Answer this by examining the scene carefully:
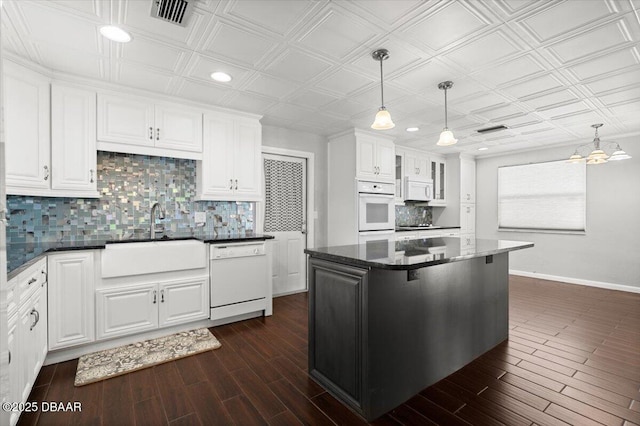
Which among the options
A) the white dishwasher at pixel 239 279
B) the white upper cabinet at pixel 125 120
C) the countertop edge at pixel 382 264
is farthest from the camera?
the white dishwasher at pixel 239 279

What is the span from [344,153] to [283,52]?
8.05 ft

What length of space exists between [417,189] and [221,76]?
4189 mm

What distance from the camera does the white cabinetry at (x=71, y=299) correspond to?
254 centimetres

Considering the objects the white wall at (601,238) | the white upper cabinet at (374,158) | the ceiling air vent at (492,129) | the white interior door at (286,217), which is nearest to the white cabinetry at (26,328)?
the white interior door at (286,217)

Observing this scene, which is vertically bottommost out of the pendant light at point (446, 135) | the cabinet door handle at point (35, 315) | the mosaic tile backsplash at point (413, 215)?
the cabinet door handle at point (35, 315)

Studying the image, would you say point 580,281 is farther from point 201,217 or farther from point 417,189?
point 201,217

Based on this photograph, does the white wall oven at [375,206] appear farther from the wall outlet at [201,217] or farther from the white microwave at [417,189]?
the wall outlet at [201,217]

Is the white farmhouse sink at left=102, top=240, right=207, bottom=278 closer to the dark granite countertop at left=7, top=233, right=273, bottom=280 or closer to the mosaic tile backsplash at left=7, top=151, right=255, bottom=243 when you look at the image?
the dark granite countertop at left=7, top=233, right=273, bottom=280

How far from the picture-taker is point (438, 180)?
649 centimetres

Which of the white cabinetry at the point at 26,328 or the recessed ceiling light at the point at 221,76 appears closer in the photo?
the white cabinetry at the point at 26,328

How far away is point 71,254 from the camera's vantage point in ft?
8.62

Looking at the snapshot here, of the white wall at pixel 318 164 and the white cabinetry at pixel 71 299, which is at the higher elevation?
Result: the white wall at pixel 318 164

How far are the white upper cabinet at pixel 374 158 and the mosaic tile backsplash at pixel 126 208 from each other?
1.89 metres

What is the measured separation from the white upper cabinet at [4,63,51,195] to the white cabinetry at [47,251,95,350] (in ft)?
2.20
